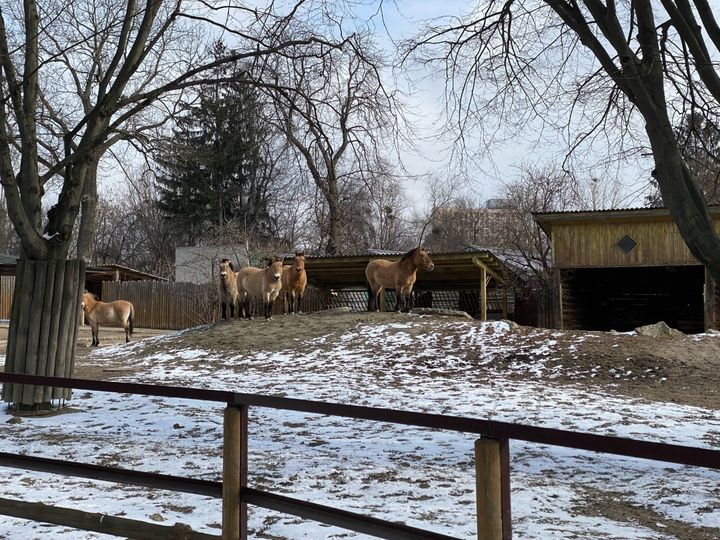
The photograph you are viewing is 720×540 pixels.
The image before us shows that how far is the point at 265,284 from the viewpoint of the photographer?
19.2 m

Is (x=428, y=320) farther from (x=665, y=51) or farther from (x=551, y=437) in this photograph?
(x=551, y=437)

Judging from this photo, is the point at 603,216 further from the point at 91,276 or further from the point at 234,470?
the point at 91,276

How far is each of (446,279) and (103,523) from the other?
2082 centimetres

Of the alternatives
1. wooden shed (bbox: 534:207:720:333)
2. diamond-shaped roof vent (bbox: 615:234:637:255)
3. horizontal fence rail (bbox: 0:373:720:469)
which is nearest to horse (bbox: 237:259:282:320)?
wooden shed (bbox: 534:207:720:333)

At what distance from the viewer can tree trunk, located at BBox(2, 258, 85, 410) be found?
8594mm

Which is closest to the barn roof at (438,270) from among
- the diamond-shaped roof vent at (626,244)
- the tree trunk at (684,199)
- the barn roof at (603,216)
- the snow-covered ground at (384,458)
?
the barn roof at (603,216)

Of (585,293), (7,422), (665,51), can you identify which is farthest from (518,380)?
(585,293)

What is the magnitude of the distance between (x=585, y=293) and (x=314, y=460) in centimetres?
2279

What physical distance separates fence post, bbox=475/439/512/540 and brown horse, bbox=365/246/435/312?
1576 centimetres

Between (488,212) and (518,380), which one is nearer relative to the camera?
(518,380)

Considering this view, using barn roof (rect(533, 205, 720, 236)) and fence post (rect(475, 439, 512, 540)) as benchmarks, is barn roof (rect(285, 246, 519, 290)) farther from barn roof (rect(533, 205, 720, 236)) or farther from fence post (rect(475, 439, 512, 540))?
fence post (rect(475, 439, 512, 540))

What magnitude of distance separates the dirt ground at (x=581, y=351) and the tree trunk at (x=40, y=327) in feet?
11.8

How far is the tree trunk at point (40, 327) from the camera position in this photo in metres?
8.59

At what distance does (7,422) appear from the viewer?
816 cm
